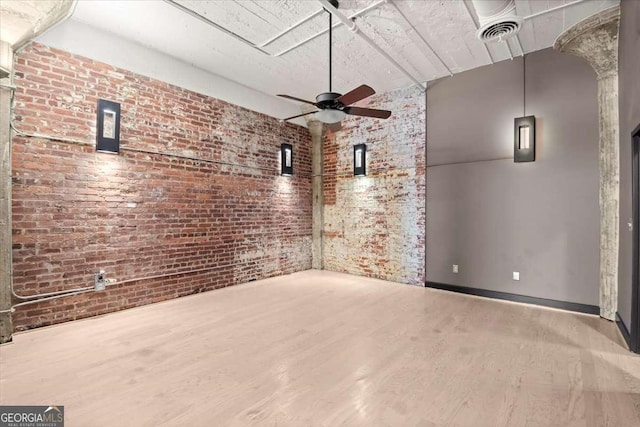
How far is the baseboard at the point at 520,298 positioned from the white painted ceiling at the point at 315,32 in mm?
3592

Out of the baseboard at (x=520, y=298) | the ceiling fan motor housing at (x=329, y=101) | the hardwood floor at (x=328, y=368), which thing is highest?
the ceiling fan motor housing at (x=329, y=101)

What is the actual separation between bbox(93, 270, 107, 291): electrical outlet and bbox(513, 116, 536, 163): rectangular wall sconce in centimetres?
597

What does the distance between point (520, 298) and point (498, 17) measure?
371 centimetres

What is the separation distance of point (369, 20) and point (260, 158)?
3.09 meters

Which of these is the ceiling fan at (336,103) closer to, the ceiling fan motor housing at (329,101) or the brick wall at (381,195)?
the ceiling fan motor housing at (329,101)

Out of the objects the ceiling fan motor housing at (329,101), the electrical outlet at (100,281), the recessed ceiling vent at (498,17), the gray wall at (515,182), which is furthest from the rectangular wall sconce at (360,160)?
the electrical outlet at (100,281)

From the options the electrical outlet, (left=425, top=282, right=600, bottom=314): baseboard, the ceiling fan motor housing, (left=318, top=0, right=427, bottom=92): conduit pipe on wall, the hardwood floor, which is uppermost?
(left=318, top=0, right=427, bottom=92): conduit pipe on wall

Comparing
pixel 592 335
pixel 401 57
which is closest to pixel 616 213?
pixel 592 335

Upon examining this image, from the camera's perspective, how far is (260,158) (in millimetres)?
5762

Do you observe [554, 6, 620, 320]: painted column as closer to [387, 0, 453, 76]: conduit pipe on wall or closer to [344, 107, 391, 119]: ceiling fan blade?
[387, 0, 453, 76]: conduit pipe on wall

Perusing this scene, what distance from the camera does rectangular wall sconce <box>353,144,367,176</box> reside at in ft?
19.9

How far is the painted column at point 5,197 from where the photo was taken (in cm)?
293

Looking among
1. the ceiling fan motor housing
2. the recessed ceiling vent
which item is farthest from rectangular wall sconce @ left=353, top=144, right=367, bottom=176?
the recessed ceiling vent

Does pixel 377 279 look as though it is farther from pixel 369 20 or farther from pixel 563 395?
pixel 369 20
